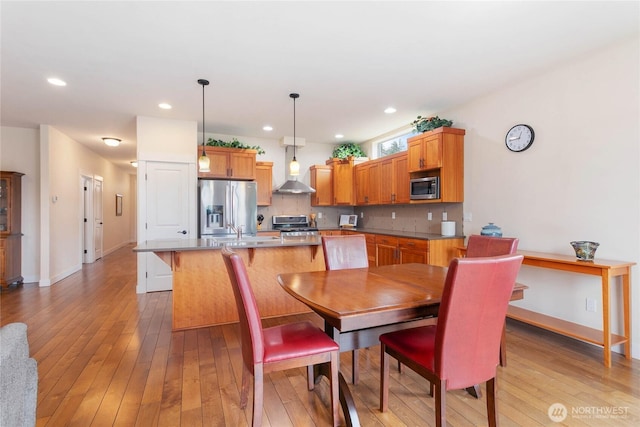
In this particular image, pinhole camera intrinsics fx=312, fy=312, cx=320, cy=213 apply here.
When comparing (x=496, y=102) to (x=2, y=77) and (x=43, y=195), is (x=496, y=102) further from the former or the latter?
(x=43, y=195)

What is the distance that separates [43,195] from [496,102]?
6670 millimetres

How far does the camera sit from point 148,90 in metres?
3.59

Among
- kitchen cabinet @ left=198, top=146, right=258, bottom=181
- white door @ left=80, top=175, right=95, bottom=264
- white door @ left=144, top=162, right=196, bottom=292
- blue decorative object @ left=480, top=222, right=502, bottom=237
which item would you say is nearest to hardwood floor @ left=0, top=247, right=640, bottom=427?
blue decorative object @ left=480, top=222, right=502, bottom=237

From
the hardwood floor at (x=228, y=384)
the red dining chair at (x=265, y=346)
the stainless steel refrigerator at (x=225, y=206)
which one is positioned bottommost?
the hardwood floor at (x=228, y=384)

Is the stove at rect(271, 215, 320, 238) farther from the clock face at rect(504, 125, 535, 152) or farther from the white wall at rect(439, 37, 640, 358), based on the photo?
the clock face at rect(504, 125, 535, 152)

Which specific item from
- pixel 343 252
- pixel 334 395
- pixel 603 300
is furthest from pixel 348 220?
pixel 334 395

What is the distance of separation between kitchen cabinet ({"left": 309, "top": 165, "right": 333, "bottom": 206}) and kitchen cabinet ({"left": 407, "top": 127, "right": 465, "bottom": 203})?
231 cm

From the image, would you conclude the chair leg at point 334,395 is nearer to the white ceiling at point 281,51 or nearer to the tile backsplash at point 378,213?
the white ceiling at point 281,51

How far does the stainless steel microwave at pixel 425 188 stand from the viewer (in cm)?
415

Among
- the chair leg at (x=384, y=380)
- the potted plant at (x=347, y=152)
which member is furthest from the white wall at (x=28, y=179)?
the chair leg at (x=384, y=380)

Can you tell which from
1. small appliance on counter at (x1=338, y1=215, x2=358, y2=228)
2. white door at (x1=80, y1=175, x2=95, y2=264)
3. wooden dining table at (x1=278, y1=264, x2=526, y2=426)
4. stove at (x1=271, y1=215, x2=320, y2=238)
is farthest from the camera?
white door at (x1=80, y1=175, x2=95, y2=264)

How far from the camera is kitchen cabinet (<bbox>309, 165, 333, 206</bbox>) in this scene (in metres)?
6.19

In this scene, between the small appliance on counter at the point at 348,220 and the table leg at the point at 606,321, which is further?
the small appliance on counter at the point at 348,220

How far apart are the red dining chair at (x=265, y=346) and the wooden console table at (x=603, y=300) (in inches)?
87.2
